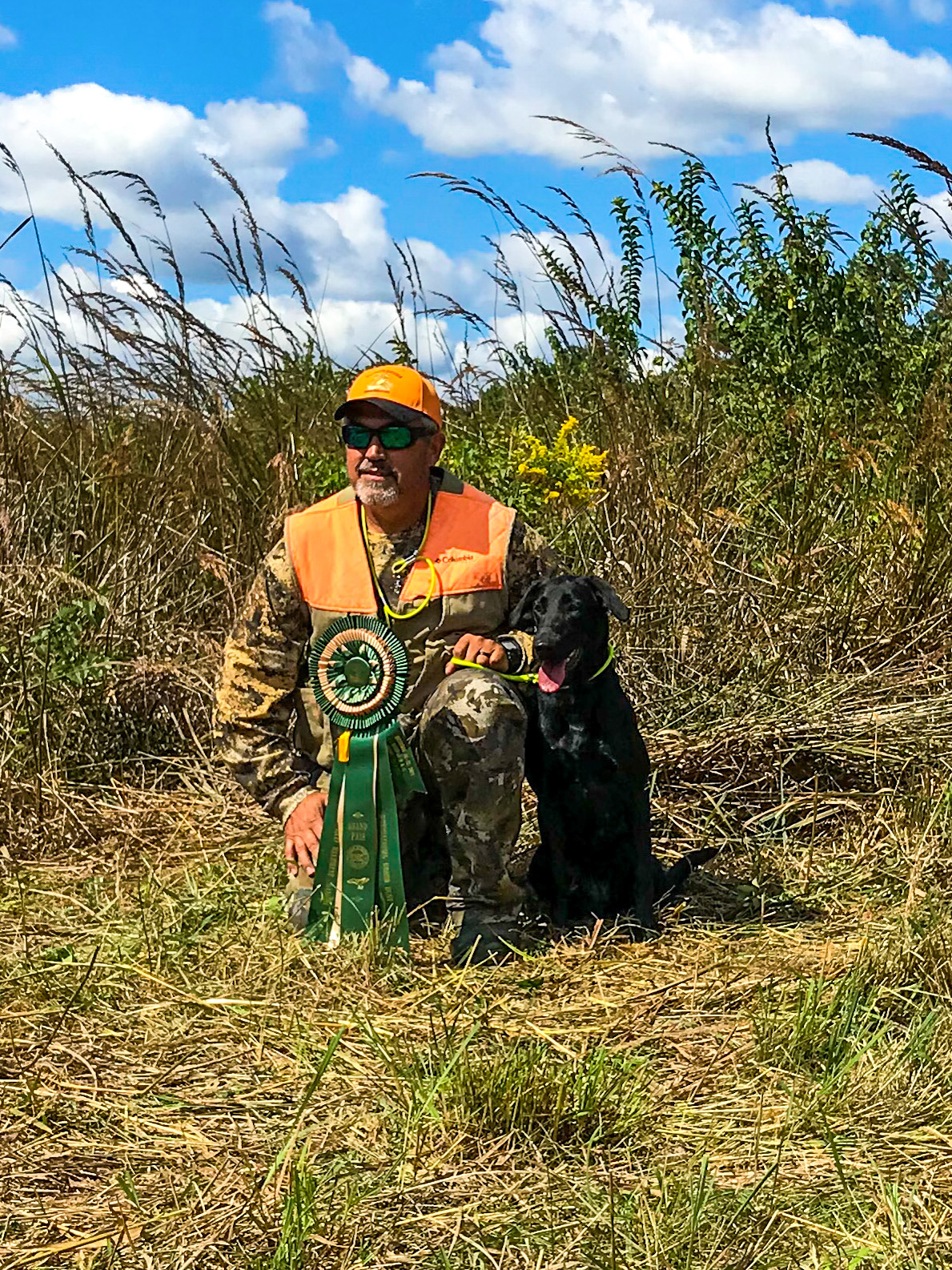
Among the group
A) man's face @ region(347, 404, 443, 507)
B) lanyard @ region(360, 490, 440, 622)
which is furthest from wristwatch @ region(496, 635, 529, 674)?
man's face @ region(347, 404, 443, 507)

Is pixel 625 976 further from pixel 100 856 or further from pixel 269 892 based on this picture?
pixel 100 856

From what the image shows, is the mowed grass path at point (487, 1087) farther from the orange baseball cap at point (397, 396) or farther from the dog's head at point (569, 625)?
the orange baseball cap at point (397, 396)

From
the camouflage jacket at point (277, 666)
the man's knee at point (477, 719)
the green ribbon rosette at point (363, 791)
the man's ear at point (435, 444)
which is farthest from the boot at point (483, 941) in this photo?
the man's ear at point (435, 444)

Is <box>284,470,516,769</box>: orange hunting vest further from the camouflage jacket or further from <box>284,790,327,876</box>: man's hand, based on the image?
<box>284,790,327,876</box>: man's hand

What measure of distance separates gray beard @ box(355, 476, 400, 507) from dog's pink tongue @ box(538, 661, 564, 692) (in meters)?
0.62

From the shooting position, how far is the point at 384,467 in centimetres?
355

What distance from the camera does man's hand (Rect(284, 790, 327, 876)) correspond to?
357cm

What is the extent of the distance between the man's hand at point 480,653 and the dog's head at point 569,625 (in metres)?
0.13

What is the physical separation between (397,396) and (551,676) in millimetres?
842

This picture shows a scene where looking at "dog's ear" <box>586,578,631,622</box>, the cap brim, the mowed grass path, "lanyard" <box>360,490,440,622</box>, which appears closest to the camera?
the mowed grass path

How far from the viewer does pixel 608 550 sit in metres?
4.94

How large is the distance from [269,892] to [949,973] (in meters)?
1.95

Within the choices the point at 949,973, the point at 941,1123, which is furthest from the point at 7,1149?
the point at 949,973

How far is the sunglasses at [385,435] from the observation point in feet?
11.5
